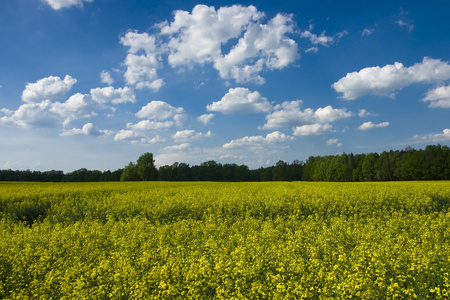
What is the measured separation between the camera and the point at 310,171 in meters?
97.8

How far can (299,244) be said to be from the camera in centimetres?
763

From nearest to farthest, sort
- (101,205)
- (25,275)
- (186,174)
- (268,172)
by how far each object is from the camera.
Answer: (25,275) < (101,205) < (186,174) < (268,172)

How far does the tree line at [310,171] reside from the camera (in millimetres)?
65125

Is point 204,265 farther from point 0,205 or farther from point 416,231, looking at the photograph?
point 0,205

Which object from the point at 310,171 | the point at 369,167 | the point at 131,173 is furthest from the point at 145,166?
the point at 369,167

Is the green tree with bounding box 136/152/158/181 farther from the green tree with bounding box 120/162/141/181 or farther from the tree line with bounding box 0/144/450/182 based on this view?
the green tree with bounding box 120/162/141/181

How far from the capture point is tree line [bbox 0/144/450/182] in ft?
214

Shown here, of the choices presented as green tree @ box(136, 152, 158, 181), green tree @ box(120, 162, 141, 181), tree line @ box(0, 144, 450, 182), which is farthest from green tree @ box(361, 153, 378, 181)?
green tree @ box(120, 162, 141, 181)

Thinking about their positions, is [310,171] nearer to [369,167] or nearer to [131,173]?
[369,167]

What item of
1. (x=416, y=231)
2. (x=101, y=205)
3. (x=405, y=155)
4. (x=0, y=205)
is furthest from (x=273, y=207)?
(x=405, y=155)

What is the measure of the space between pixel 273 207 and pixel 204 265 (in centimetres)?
1270

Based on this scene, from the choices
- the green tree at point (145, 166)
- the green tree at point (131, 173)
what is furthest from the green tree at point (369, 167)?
the green tree at point (131, 173)

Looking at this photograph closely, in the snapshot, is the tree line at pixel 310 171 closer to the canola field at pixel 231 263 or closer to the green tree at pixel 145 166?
the green tree at pixel 145 166

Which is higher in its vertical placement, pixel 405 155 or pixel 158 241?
pixel 405 155
